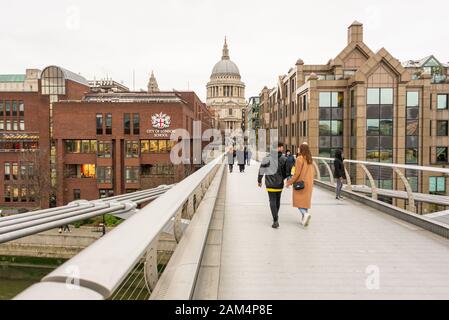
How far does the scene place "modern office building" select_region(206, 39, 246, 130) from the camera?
17600 cm

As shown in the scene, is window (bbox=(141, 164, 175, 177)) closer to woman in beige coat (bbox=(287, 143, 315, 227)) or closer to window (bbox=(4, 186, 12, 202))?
window (bbox=(4, 186, 12, 202))

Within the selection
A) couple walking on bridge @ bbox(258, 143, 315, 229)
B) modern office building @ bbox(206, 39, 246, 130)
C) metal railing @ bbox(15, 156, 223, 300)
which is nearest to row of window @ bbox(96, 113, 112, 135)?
couple walking on bridge @ bbox(258, 143, 315, 229)

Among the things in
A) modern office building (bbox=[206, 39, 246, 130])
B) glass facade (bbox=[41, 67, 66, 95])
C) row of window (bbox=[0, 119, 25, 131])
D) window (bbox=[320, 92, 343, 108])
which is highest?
modern office building (bbox=[206, 39, 246, 130])

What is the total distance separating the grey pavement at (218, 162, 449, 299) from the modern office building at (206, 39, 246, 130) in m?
166

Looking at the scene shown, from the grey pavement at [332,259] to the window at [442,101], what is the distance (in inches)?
1531

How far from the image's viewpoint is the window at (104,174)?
166ft

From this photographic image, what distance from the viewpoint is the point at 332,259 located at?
205 inches

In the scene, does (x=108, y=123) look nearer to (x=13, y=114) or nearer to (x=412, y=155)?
(x=13, y=114)

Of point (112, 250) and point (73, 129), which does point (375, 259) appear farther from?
point (73, 129)

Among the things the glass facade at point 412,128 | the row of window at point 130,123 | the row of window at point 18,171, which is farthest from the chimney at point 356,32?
the row of window at point 18,171

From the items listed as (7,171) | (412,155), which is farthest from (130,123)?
(412,155)

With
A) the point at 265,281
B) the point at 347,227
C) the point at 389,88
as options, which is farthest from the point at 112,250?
the point at 389,88

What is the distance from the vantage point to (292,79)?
147ft

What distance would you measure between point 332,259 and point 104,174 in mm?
48548
